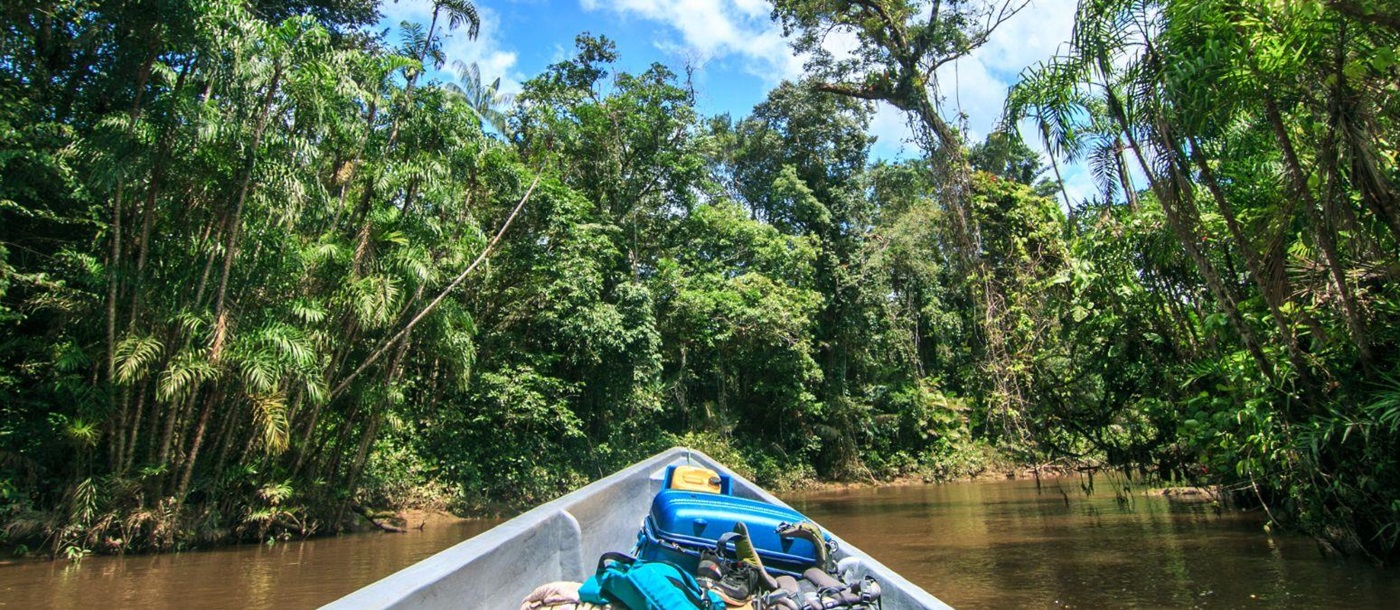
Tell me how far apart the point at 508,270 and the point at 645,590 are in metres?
15.8

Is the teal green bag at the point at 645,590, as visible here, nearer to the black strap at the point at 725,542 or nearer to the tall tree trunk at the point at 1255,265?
the black strap at the point at 725,542

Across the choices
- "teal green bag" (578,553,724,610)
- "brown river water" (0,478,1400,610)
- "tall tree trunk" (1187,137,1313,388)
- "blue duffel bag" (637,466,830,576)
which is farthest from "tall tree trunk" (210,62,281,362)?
"tall tree trunk" (1187,137,1313,388)

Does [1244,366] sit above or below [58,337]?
below

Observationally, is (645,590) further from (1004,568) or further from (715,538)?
(1004,568)

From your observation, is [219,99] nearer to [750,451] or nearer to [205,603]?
[205,603]

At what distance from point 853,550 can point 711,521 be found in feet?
2.30

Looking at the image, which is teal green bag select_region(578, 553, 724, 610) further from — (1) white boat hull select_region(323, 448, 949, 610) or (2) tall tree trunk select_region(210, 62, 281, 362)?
(2) tall tree trunk select_region(210, 62, 281, 362)

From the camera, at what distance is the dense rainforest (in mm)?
5652

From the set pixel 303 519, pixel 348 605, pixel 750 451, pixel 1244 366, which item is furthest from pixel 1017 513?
pixel 348 605

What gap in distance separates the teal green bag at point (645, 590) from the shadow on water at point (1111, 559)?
395cm

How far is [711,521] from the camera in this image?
3516mm

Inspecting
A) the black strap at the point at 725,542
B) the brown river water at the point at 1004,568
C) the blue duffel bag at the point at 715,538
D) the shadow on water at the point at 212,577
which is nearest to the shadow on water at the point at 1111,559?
the brown river water at the point at 1004,568

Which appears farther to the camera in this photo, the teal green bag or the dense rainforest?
the dense rainforest

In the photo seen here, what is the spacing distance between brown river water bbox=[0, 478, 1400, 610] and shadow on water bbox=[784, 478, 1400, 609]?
2 centimetres
